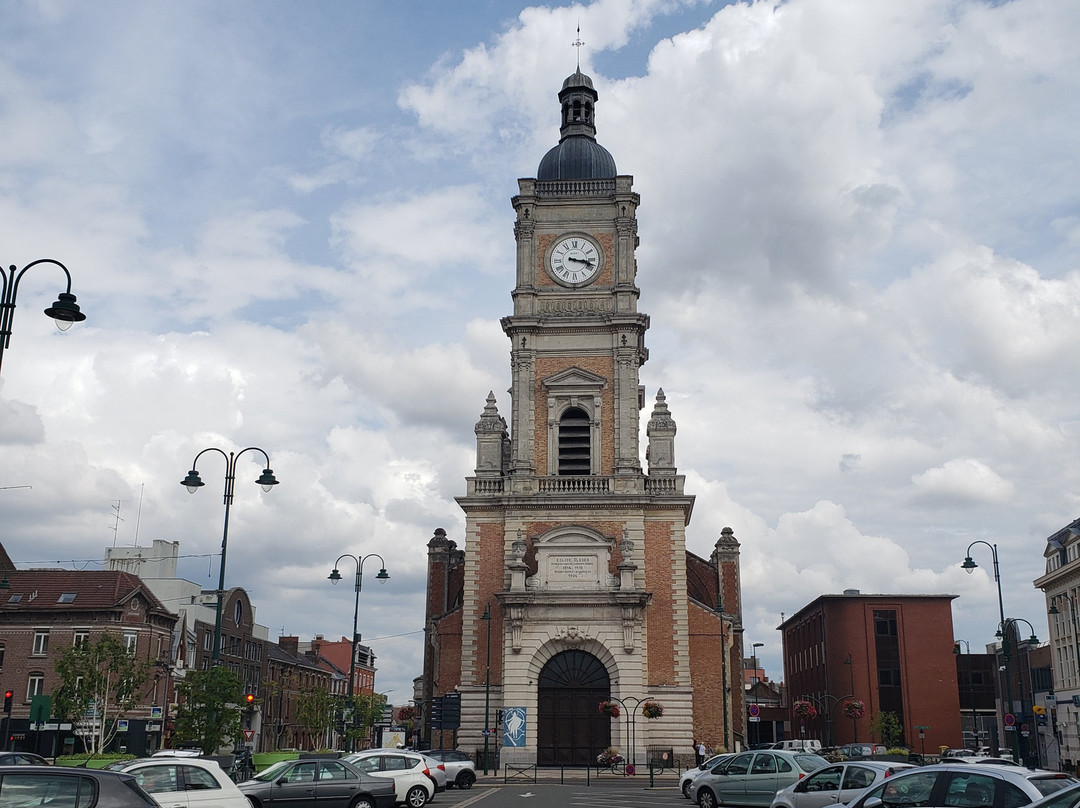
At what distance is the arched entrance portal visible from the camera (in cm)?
4444

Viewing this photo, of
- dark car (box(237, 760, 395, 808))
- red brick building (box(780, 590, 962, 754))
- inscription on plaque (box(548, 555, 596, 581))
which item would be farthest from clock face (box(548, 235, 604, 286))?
red brick building (box(780, 590, 962, 754))

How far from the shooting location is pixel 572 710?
147ft

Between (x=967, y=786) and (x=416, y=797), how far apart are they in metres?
15.8

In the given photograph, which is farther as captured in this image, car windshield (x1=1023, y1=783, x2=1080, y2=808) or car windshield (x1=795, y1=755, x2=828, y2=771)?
car windshield (x1=795, y1=755, x2=828, y2=771)

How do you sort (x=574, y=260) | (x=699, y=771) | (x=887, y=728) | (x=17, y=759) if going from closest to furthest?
(x=17, y=759) → (x=699, y=771) → (x=574, y=260) → (x=887, y=728)

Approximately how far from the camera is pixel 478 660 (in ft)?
151

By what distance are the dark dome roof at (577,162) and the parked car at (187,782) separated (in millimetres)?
41002

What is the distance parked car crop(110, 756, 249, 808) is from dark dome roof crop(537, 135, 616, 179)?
41002mm

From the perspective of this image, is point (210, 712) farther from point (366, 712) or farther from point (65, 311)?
point (366, 712)

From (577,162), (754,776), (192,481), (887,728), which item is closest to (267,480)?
(192,481)

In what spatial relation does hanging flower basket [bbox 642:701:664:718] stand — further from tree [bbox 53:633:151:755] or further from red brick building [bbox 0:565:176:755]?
red brick building [bbox 0:565:176:755]

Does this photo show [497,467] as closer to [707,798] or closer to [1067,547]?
[707,798]

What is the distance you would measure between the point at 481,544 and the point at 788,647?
60077 millimetres

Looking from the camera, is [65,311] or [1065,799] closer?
[1065,799]
